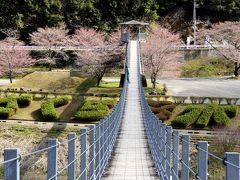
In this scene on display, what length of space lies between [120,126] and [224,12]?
130ft

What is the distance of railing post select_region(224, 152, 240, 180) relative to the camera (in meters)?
2.56

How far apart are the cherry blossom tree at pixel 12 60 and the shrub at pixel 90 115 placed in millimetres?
15206

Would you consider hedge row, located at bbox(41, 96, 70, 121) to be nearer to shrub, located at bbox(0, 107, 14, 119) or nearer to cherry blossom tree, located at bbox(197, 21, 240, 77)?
shrub, located at bbox(0, 107, 14, 119)

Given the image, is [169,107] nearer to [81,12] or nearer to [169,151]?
[169,151]

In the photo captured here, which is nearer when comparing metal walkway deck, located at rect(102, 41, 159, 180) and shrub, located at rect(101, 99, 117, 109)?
metal walkway deck, located at rect(102, 41, 159, 180)

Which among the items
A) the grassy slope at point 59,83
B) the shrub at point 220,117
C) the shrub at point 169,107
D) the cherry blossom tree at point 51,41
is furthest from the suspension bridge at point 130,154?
the cherry blossom tree at point 51,41

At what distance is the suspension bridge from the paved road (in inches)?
341

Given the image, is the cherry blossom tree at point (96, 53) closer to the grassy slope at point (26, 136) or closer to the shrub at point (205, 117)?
the grassy slope at point (26, 136)

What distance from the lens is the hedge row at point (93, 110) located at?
2672cm

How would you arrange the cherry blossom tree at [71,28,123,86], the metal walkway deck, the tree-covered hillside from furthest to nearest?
the tree-covered hillside < the cherry blossom tree at [71,28,123,86] < the metal walkway deck

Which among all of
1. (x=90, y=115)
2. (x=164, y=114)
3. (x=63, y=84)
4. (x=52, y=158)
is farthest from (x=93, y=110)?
(x=52, y=158)

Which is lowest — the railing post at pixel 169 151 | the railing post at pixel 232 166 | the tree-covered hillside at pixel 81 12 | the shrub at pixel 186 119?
the shrub at pixel 186 119

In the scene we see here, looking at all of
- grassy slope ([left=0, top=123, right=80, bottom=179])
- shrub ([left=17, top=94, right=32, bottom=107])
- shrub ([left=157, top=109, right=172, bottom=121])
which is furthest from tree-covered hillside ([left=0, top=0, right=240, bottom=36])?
grassy slope ([left=0, top=123, right=80, bottom=179])

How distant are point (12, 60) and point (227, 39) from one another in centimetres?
1964
